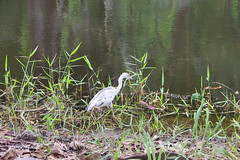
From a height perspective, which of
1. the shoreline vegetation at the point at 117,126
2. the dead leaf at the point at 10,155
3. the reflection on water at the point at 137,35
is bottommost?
the reflection on water at the point at 137,35

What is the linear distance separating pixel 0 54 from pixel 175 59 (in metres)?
3.28

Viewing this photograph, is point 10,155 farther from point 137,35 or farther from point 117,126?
point 137,35

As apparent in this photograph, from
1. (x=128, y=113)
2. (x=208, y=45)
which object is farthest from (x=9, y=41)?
(x=128, y=113)

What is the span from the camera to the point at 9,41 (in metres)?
8.70

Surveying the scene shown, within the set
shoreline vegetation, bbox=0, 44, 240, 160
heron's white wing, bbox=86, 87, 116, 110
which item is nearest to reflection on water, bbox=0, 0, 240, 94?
shoreline vegetation, bbox=0, 44, 240, 160

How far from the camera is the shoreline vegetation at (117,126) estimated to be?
2647mm

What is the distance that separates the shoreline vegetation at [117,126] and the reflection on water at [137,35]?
2.79ft

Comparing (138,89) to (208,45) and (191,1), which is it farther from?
(191,1)

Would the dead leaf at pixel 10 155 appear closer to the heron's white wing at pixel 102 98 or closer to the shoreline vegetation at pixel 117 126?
the shoreline vegetation at pixel 117 126

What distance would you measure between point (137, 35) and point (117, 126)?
592cm

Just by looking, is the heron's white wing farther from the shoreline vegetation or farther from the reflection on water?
the reflection on water

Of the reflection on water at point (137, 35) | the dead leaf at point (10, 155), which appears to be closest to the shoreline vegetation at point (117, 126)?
the dead leaf at point (10, 155)

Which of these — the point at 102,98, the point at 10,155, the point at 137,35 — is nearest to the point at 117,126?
the point at 102,98

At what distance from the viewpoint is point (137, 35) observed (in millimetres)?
9766
